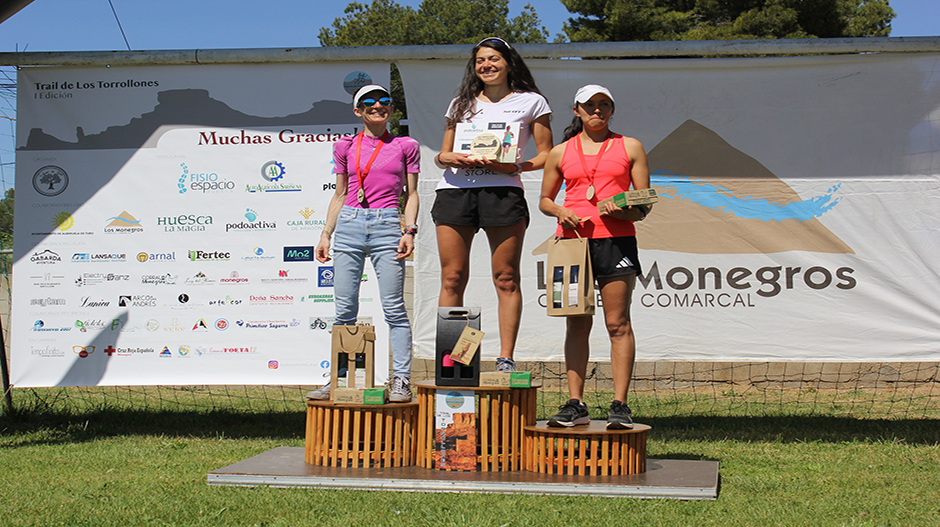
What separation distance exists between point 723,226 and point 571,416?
7.67 feet

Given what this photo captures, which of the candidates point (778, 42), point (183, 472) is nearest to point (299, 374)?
point (183, 472)

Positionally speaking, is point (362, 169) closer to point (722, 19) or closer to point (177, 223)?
point (177, 223)

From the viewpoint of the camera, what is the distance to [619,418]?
362 cm

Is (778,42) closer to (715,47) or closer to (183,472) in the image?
(715,47)

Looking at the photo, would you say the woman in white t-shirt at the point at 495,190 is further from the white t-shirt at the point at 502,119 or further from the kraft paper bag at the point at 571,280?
the kraft paper bag at the point at 571,280

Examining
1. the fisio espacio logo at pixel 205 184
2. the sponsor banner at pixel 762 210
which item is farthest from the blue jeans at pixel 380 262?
the fisio espacio logo at pixel 205 184

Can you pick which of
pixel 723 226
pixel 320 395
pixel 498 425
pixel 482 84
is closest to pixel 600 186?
pixel 482 84

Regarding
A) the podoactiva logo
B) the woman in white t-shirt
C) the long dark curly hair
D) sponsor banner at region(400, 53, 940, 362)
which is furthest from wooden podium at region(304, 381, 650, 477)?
the podoactiva logo

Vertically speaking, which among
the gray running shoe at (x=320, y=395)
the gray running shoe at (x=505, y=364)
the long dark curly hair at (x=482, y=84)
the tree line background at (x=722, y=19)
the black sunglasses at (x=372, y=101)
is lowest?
the gray running shoe at (x=320, y=395)

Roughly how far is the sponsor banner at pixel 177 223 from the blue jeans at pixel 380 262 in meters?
1.10

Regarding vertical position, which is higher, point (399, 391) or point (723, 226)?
point (723, 226)

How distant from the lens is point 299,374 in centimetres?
528

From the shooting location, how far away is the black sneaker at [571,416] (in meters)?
3.67

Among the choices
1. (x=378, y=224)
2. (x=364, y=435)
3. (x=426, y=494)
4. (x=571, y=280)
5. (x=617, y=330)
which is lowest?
(x=426, y=494)
